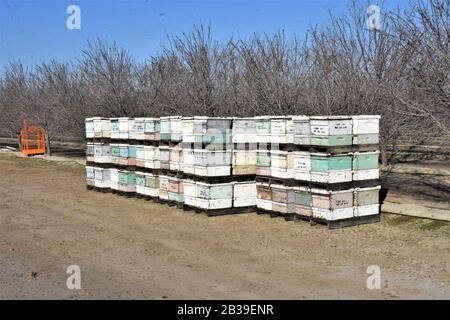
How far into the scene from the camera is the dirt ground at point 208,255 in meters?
6.57

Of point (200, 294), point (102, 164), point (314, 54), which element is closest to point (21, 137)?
point (102, 164)

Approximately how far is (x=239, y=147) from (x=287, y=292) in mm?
5532

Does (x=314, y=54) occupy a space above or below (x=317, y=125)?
above

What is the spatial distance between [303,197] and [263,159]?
4.49 ft

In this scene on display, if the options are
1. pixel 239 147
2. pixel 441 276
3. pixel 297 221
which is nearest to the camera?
pixel 441 276

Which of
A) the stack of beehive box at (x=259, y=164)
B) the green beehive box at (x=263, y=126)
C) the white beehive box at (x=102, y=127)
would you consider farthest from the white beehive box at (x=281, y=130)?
the white beehive box at (x=102, y=127)

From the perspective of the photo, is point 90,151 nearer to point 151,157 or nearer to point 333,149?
point 151,157

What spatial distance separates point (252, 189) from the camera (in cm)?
1177

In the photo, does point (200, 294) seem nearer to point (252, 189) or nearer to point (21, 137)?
point (252, 189)

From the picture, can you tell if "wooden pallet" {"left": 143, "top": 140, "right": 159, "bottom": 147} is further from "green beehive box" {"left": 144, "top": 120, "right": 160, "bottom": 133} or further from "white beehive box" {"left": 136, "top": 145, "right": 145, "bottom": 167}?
"green beehive box" {"left": 144, "top": 120, "right": 160, "bottom": 133}

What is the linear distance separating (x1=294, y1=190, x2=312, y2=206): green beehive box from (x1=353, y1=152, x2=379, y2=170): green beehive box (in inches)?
41.5

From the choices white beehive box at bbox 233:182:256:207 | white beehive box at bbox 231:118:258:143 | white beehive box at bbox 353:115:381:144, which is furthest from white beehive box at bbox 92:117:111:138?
white beehive box at bbox 353:115:381:144

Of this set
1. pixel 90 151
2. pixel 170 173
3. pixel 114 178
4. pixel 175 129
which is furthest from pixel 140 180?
pixel 90 151

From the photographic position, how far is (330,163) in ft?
31.8
